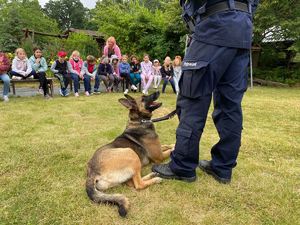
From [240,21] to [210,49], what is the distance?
1.14 feet

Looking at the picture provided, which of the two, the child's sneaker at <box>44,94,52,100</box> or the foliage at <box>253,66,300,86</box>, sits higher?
the foliage at <box>253,66,300,86</box>

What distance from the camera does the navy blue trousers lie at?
2475mm

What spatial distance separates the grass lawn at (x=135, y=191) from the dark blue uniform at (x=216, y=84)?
301 millimetres

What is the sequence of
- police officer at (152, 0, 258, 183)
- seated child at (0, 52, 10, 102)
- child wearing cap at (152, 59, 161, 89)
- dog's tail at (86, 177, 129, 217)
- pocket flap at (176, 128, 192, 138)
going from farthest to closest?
child wearing cap at (152, 59, 161, 89), seated child at (0, 52, 10, 102), pocket flap at (176, 128, 192, 138), police officer at (152, 0, 258, 183), dog's tail at (86, 177, 129, 217)

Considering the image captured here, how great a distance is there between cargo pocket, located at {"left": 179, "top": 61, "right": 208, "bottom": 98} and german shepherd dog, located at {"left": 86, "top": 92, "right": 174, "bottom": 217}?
835 mm

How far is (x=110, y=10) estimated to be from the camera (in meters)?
16.6

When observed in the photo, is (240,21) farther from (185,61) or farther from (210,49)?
(185,61)

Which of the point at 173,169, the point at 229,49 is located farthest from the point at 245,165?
the point at 229,49

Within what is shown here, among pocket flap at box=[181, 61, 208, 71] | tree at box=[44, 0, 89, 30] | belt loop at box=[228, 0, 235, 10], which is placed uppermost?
tree at box=[44, 0, 89, 30]

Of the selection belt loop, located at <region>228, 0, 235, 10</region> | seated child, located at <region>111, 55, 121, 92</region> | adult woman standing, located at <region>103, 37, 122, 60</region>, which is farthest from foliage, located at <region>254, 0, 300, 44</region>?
belt loop, located at <region>228, 0, 235, 10</region>

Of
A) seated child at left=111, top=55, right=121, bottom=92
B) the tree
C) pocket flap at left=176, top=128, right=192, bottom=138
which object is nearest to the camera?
pocket flap at left=176, top=128, right=192, bottom=138

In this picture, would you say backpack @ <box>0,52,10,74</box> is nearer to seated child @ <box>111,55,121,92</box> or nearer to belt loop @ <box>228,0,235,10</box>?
seated child @ <box>111,55,121,92</box>

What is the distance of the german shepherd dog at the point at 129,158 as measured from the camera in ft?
8.35

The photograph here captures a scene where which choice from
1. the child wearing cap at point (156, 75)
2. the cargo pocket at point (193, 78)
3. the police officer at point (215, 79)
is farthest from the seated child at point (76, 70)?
the cargo pocket at point (193, 78)
